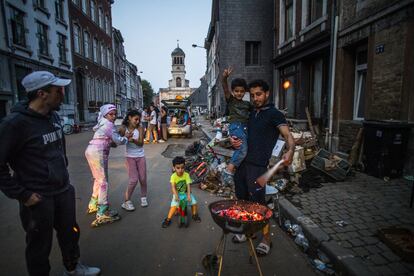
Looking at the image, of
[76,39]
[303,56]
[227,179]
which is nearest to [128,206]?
[227,179]

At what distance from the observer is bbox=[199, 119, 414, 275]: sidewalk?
289 cm

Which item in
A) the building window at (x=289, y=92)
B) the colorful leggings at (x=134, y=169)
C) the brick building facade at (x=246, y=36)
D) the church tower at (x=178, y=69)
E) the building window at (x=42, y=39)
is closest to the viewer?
the colorful leggings at (x=134, y=169)

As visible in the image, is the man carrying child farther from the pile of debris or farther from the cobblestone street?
the pile of debris

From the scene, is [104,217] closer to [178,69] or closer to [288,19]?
[288,19]

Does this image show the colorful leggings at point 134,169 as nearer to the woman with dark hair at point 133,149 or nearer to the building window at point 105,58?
the woman with dark hair at point 133,149

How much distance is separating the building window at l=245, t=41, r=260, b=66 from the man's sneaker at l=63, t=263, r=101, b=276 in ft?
68.4

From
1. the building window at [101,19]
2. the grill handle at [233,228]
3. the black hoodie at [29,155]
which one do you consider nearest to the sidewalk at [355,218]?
the grill handle at [233,228]

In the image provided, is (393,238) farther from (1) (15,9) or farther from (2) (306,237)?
(1) (15,9)

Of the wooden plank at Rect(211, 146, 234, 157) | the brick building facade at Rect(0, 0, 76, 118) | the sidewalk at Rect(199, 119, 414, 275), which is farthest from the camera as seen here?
the brick building facade at Rect(0, 0, 76, 118)

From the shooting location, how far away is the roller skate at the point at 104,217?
419 centimetres

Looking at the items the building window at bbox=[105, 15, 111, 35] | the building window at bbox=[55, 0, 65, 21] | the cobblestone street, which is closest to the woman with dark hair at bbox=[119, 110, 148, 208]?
the cobblestone street

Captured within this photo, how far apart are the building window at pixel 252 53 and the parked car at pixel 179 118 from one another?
24.7 feet

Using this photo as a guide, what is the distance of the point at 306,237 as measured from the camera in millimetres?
3662

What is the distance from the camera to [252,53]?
21.6 meters
